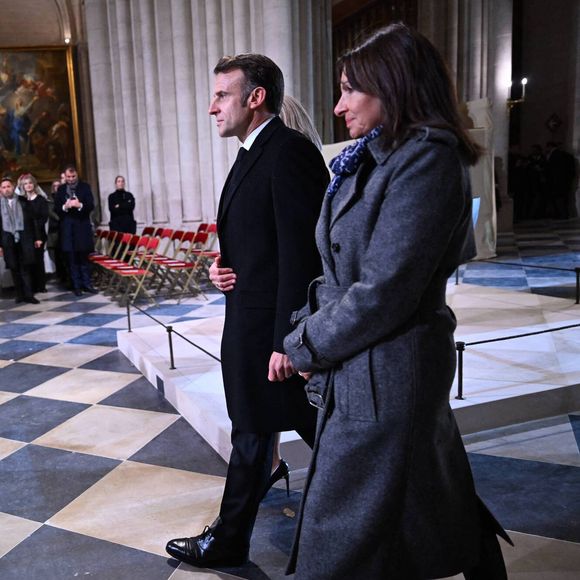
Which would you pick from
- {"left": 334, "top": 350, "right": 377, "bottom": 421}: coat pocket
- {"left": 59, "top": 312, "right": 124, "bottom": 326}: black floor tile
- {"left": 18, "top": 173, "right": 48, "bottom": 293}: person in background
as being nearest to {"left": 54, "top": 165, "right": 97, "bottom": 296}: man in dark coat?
{"left": 18, "top": 173, "right": 48, "bottom": 293}: person in background

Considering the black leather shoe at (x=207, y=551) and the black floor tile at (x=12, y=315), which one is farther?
the black floor tile at (x=12, y=315)

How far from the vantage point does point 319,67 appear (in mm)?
11852

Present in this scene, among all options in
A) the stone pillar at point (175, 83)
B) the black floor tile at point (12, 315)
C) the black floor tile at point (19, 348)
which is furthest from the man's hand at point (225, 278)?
the stone pillar at point (175, 83)

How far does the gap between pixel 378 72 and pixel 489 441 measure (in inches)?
108

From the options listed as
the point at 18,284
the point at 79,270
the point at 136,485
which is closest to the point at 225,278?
the point at 136,485

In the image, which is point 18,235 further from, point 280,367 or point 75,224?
point 280,367

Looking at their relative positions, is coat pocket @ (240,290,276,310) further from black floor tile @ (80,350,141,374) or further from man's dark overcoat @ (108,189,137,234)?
man's dark overcoat @ (108,189,137,234)

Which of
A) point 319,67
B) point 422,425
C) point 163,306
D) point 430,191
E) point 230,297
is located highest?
point 319,67

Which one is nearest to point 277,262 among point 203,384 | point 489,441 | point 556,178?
point 489,441

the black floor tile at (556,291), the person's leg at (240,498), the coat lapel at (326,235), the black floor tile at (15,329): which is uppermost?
the coat lapel at (326,235)

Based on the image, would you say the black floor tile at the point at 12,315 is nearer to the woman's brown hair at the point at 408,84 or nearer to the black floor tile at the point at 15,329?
the black floor tile at the point at 15,329

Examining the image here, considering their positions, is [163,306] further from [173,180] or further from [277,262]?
[277,262]

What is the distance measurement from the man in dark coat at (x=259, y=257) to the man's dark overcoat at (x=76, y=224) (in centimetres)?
815

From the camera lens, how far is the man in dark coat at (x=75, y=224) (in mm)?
9930
